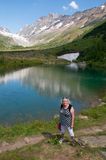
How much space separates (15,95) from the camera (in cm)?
7694

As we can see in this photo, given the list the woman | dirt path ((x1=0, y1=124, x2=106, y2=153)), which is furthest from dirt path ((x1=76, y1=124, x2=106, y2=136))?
the woman

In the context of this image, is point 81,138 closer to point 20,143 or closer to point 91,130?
point 91,130

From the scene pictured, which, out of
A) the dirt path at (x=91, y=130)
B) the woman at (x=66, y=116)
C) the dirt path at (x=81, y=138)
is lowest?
the dirt path at (x=91, y=130)

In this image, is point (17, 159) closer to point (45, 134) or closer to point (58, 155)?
point (58, 155)

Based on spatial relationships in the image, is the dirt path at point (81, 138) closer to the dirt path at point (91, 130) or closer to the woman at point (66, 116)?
the dirt path at point (91, 130)

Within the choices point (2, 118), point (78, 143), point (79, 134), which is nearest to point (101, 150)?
point (78, 143)

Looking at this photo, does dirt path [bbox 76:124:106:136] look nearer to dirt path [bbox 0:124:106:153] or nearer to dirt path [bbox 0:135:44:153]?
dirt path [bbox 0:124:106:153]

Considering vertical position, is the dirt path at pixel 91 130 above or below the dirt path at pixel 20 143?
below

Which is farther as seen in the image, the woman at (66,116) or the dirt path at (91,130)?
the dirt path at (91,130)

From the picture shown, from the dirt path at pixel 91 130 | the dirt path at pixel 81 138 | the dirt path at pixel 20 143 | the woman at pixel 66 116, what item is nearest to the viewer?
the woman at pixel 66 116

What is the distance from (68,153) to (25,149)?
315cm

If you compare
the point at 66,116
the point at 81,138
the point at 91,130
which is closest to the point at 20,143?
the point at 66,116

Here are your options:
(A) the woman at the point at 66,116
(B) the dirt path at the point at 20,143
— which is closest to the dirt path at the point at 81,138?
(B) the dirt path at the point at 20,143

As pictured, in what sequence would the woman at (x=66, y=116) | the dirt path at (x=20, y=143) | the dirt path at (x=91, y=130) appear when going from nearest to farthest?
the woman at (x=66, y=116) → the dirt path at (x=20, y=143) → the dirt path at (x=91, y=130)
